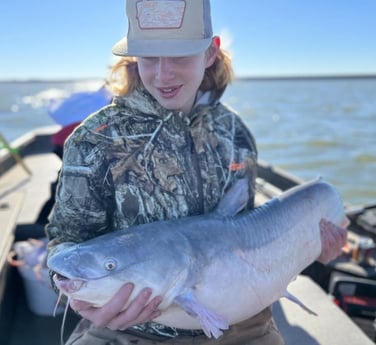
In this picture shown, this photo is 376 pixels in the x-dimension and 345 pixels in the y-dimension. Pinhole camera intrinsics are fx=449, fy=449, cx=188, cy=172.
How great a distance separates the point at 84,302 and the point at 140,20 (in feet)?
4.24

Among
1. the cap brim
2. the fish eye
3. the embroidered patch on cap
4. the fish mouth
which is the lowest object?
the fish mouth

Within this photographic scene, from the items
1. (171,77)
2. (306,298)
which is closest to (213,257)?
(171,77)

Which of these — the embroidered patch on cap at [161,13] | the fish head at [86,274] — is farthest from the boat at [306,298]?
the embroidered patch on cap at [161,13]

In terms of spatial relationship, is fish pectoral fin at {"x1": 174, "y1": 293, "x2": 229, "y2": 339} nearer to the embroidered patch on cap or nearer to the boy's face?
the boy's face

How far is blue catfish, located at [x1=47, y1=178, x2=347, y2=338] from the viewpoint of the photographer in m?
1.73

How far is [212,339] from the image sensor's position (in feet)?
7.43

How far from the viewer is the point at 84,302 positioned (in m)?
1.77

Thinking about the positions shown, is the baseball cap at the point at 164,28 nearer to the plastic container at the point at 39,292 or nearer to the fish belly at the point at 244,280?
the fish belly at the point at 244,280

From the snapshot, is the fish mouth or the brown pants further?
the brown pants

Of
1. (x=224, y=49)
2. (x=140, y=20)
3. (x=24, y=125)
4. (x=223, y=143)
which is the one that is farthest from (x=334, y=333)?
(x=24, y=125)

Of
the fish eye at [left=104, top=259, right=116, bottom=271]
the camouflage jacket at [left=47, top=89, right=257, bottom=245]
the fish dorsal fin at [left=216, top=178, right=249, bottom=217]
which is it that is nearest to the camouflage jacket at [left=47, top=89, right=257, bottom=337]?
the camouflage jacket at [left=47, top=89, right=257, bottom=245]

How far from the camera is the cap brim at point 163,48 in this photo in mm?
2068

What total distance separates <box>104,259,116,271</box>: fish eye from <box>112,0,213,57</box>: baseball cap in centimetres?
95

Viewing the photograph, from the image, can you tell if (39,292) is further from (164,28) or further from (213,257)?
(164,28)
